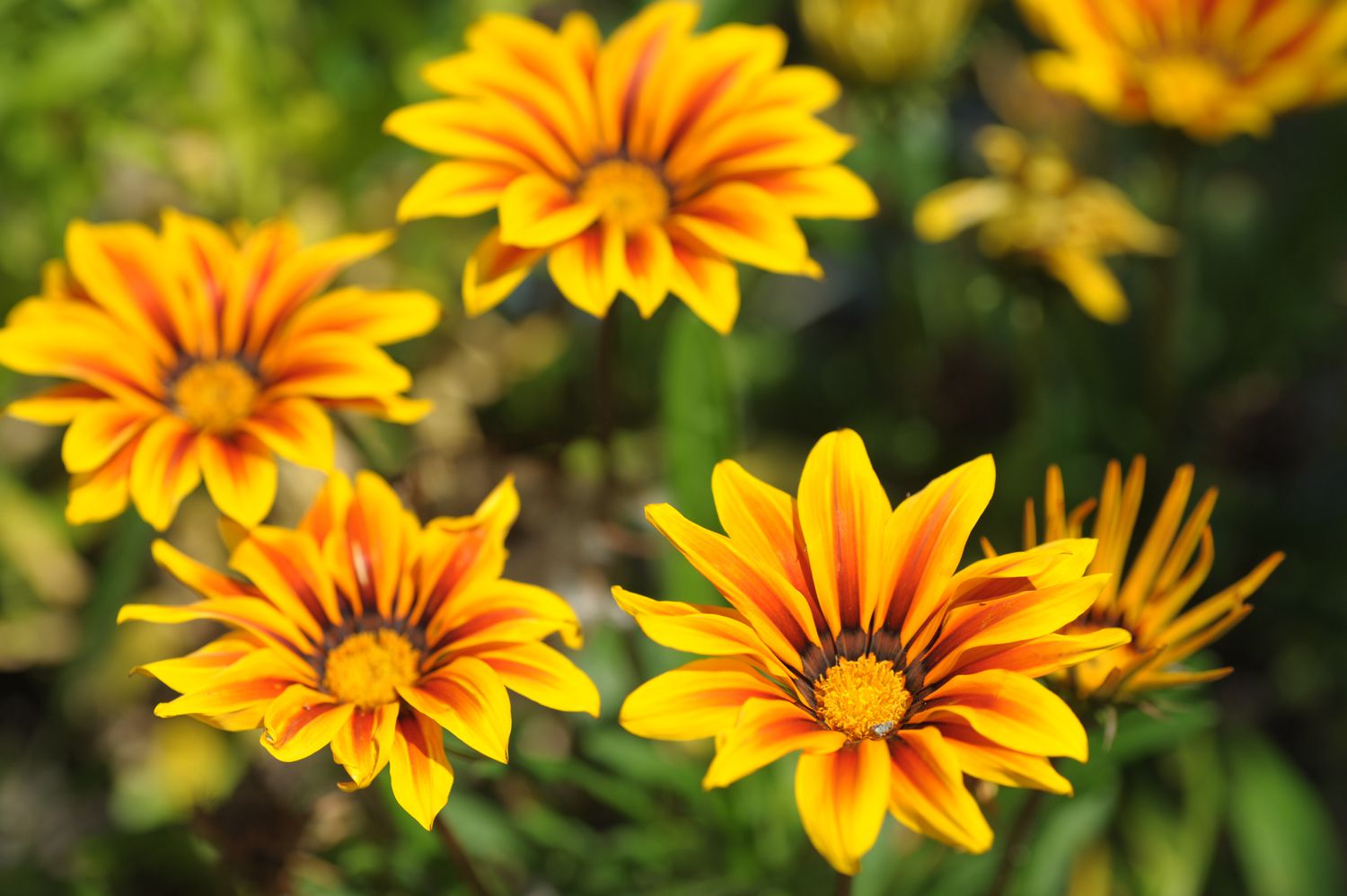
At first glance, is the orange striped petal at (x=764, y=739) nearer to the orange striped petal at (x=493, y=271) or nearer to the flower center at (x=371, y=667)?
the flower center at (x=371, y=667)

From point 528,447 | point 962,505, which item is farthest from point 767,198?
point 528,447

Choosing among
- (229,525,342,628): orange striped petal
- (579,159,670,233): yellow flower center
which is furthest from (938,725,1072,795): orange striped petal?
(579,159,670,233): yellow flower center

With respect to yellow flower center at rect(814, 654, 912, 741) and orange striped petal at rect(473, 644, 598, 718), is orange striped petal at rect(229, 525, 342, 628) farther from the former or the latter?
yellow flower center at rect(814, 654, 912, 741)

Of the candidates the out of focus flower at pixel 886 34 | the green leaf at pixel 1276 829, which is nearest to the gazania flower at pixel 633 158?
the out of focus flower at pixel 886 34

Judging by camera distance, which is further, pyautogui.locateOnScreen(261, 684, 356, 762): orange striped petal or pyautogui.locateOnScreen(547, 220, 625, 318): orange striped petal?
pyautogui.locateOnScreen(547, 220, 625, 318): orange striped petal

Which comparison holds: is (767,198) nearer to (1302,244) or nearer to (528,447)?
(528,447)

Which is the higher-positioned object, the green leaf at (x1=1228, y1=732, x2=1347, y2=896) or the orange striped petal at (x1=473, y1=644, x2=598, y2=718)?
the orange striped petal at (x1=473, y1=644, x2=598, y2=718)
